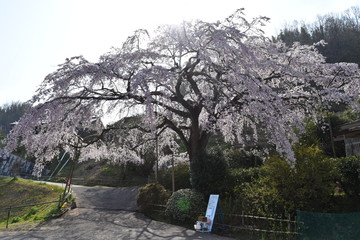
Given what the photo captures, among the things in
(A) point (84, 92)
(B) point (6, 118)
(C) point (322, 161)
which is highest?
(B) point (6, 118)

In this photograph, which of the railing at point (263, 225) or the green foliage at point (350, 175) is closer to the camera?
the railing at point (263, 225)

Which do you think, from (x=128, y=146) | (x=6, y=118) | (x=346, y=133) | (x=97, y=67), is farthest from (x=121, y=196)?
(x=6, y=118)

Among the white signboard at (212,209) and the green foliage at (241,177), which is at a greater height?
the green foliage at (241,177)

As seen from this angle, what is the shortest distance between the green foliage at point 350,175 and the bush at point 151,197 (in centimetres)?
719

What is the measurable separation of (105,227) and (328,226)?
7.41 meters

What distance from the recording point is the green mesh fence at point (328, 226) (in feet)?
19.2

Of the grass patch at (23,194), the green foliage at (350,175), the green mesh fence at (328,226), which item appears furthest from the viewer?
the grass patch at (23,194)

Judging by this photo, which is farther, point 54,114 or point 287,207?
point 54,114

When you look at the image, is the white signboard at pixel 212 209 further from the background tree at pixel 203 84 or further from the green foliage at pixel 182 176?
the green foliage at pixel 182 176

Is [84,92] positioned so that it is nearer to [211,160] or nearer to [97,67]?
[97,67]

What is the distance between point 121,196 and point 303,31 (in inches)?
1896

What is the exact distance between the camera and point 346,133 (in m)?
17.0

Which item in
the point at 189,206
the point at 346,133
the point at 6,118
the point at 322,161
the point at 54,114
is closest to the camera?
the point at 322,161

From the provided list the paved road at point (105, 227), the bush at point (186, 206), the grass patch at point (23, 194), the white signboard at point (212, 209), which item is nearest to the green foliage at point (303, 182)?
the white signboard at point (212, 209)
